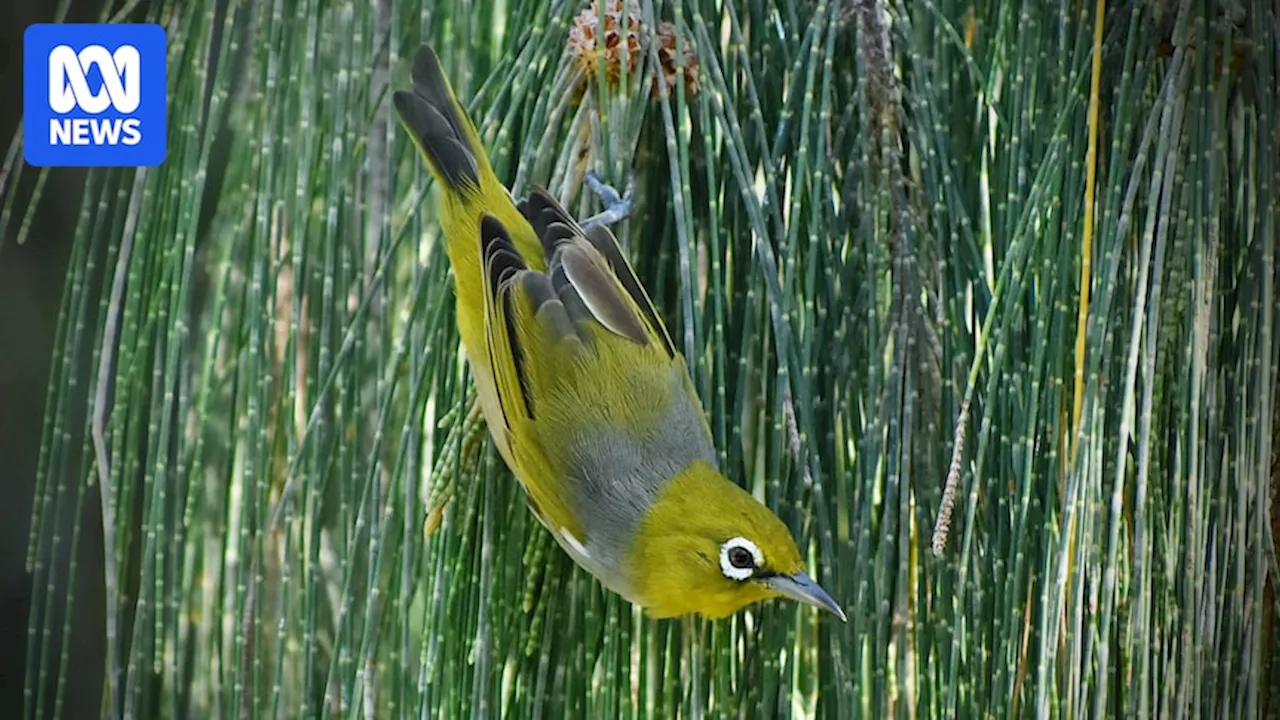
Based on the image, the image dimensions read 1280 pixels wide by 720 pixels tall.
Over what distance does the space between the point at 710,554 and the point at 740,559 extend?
0.02 metres

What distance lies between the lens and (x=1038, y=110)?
841mm

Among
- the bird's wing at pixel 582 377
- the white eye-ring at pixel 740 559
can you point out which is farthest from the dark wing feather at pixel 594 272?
the white eye-ring at pixel 740 559

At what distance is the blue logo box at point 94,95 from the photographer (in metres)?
0.89

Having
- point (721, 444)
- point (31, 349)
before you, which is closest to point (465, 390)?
point (721, 444)

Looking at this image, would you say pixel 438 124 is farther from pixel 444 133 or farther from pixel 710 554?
pixel 710 554

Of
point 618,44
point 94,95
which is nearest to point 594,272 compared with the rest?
point 618,44

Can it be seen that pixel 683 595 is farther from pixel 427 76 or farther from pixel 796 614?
pixel 427 76

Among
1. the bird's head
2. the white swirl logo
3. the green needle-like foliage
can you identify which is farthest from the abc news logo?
the bird's head

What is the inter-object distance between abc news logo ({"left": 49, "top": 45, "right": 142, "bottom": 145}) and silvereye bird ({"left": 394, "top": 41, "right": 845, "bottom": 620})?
8.3 inches

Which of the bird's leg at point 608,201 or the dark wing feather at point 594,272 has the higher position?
the bird's leg at point 608,201

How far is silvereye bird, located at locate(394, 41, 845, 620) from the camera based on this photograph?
78 centimetres

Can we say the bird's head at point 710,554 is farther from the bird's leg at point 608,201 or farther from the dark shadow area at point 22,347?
the dark shadow area at point 22,347

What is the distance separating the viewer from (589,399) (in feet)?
2.72

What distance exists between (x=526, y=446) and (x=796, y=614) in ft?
0.69
